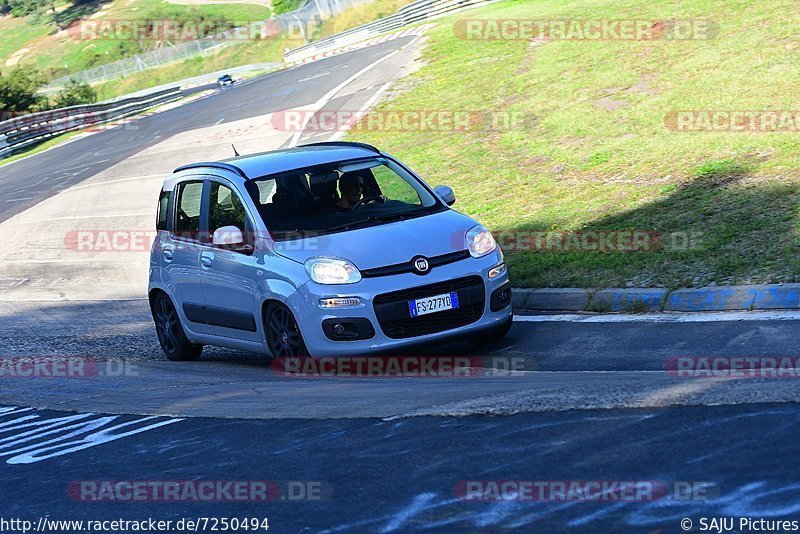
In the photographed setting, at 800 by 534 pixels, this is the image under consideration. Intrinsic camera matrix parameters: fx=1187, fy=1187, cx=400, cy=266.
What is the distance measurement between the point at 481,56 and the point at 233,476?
23642mm

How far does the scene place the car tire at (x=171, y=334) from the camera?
37.9 feet

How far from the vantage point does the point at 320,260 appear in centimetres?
941

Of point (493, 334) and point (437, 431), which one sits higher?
point (437, 431)

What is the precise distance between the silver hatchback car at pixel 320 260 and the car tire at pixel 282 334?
0.01 metres

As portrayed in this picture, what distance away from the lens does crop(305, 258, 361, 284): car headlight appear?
A: 30.5 feet

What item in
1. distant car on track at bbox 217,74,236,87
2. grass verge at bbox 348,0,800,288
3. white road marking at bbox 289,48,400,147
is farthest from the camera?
distant car on track at bbox 217,74,236,87

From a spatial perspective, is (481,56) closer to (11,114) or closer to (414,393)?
(414,393)

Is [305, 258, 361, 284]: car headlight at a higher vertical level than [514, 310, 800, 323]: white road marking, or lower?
higher
